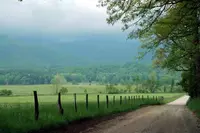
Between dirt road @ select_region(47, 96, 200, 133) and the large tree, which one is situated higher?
the large tree

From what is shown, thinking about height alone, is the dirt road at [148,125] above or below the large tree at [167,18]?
below

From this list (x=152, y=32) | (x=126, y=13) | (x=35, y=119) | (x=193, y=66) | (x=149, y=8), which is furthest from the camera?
(x=193, y=66)

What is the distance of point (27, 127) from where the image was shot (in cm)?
1435

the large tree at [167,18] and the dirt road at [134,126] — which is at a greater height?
the large tree at [167,18]

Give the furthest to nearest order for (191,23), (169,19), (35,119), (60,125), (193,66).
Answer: (193,66) → (169,19) → (191,23) → (60,125) → (35,119)

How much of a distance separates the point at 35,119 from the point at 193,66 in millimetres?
31932

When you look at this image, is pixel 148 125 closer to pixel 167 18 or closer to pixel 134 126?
pixel 134 126

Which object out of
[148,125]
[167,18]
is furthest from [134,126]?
[167,18]

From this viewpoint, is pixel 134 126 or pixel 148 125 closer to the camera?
pixel 134 126

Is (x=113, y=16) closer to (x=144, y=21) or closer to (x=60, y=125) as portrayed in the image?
(x=144, y=21)

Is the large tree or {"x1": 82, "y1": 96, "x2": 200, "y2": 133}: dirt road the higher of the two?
the large tree

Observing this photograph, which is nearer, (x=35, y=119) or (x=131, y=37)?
(x=35, y=119)

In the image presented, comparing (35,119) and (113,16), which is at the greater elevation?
(113,16)

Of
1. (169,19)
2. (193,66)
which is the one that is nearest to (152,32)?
(169,19)
